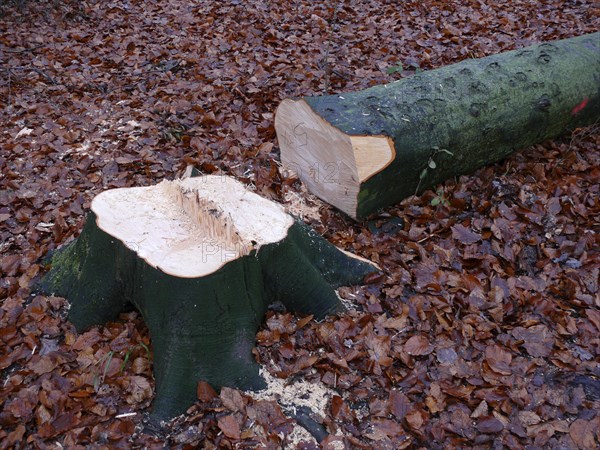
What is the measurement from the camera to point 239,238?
95.0 inches

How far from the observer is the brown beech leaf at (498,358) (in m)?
2.57

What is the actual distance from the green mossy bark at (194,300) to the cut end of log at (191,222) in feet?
0.16

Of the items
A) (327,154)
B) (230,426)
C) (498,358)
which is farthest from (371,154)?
(230,426)

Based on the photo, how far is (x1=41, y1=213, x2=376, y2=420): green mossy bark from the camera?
2.33 meters

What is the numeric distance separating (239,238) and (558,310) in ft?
6.33

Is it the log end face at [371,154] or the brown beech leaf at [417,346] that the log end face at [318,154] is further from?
the brown beech leaf at [417,346]

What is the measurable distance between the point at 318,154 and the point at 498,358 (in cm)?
181

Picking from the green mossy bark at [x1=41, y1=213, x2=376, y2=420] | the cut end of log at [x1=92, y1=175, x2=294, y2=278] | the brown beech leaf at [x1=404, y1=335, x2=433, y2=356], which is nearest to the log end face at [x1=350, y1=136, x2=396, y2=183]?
the green mossy bark at [x1=41, y1=213, x2=376, y2=420]

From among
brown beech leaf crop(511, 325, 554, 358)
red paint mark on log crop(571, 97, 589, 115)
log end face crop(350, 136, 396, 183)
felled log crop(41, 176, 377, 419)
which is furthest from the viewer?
red paint mark on log crop(571, 97, 589, 115)

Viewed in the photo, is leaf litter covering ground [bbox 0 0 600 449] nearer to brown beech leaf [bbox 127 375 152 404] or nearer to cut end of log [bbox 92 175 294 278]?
brown beech leaf [bbox 127 375 152 404]

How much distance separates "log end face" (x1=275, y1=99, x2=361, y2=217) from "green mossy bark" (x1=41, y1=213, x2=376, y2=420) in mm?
697

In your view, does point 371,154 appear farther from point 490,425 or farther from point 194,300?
point 490,425

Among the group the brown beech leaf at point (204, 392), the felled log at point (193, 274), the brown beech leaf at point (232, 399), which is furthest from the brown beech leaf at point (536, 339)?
the brown beech leaf at point (204, 392)

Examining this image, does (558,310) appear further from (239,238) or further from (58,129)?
→ (58,129)
